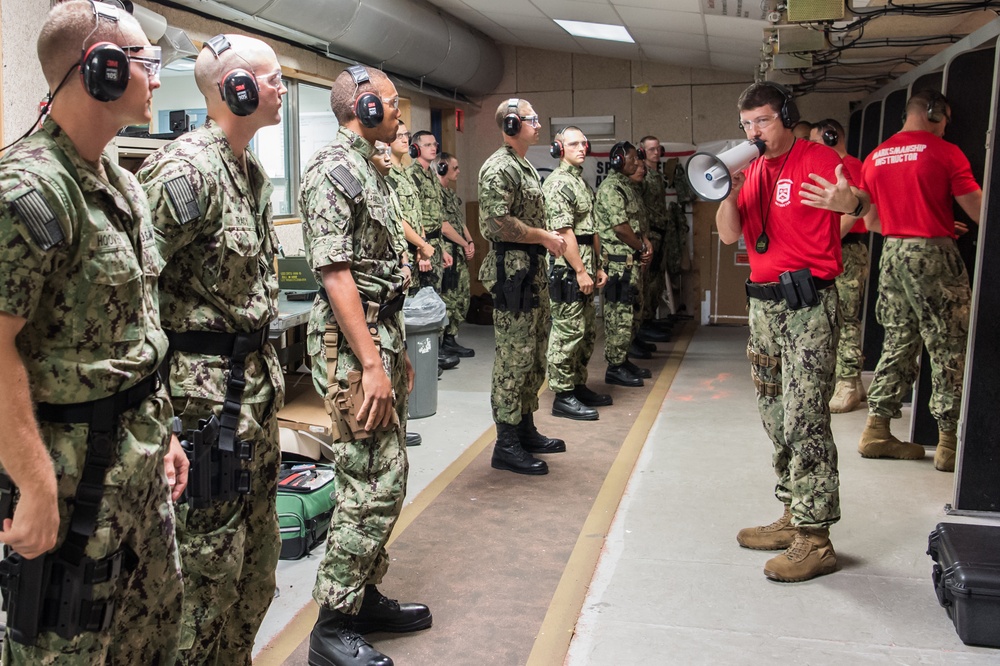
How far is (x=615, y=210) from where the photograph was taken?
22.4 feet

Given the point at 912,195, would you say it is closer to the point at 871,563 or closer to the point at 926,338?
the point at 926,338

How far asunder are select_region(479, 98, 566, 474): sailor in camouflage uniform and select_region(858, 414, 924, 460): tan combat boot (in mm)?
1814

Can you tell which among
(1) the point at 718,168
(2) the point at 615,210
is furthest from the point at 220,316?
(2) the point at 615,210

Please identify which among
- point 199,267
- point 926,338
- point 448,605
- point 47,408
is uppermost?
point 199,267

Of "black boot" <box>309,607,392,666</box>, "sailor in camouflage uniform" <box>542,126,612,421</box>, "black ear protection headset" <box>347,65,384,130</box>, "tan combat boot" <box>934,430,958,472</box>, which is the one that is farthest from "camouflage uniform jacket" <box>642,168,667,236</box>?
"black boot" <box>309,607,392,666</box>

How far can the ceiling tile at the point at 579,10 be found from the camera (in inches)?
267

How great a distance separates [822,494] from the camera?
325 centimetres

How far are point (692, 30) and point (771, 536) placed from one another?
4.91m

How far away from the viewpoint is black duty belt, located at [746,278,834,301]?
10.6 ft

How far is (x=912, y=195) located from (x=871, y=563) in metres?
2.10

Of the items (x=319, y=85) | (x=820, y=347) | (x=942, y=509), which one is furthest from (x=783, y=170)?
(x=319, y=85)

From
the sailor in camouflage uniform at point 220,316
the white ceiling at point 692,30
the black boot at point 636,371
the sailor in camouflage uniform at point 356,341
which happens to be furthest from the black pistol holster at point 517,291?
the black boot at point 636,371

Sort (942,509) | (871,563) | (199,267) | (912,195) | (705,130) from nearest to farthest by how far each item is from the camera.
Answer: (199,267)
(871,563)
(942,509)
(912,195)
(705,130)

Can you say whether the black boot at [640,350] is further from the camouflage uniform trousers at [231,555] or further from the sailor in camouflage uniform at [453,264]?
the camouflage uniform trousers at [231,555]
